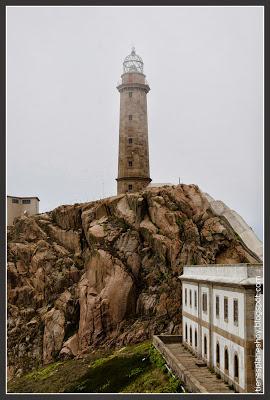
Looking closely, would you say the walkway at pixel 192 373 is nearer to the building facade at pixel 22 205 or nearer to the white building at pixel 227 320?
the white building at pixel 227 320

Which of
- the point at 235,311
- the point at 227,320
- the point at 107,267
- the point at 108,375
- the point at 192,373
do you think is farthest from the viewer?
the point at 107,267

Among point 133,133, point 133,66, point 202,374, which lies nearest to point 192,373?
point 202,374

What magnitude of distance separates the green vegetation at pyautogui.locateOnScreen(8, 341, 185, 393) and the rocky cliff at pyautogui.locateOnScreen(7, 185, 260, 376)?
1.82m

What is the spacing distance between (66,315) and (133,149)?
45.9ft

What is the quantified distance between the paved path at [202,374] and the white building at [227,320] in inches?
10.9

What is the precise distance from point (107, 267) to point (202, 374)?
43.0 feet

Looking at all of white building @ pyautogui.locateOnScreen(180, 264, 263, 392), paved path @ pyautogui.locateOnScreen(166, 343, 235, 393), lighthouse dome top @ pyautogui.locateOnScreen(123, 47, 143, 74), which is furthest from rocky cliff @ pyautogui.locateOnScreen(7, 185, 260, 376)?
lighthouse dome top @ pyautogui.locateOnScreen(123, 47, 143, 74)

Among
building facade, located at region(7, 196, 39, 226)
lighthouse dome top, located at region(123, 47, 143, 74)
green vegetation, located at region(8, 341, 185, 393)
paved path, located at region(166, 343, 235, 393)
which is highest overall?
lighthouse dome top, located at region(123, 47, 143, 74)

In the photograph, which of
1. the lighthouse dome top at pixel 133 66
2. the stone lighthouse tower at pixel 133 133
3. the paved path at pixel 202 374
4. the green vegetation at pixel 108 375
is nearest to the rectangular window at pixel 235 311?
the paved path at pixel 202 374

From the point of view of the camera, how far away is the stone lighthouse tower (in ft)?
119

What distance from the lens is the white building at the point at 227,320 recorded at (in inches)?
583

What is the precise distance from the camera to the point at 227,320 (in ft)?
56.2

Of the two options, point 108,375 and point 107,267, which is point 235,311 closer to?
point 108,375

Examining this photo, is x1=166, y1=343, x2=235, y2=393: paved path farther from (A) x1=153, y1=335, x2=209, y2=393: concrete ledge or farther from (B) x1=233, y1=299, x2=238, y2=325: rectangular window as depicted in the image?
(B) x1=233, y1=299, x2=238, y2=325: rectangular window
